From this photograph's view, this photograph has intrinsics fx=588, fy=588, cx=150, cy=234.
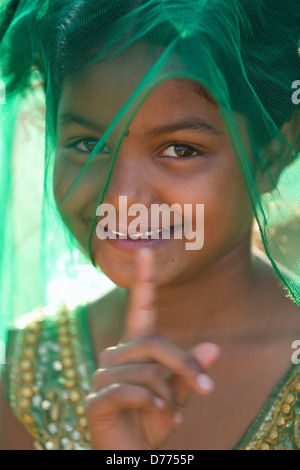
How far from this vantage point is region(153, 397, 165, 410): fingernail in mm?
917

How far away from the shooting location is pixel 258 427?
135cm

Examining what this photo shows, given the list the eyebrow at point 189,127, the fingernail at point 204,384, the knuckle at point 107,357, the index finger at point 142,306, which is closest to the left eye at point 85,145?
the eyebrow at point 189,127

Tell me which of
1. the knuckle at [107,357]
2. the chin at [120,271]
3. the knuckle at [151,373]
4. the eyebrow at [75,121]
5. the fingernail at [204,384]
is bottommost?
the fingernail at [204,384]

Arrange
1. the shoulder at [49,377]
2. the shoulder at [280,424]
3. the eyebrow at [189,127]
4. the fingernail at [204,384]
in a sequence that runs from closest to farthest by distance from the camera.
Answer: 1. the fingernail at [204,384]
2. the eyebrow at [189,127]
3. the shoulder at [280,424]
4. the shoulder at [49,377]

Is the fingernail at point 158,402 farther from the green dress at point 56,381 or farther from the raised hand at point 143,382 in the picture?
the green dress at point 56,381

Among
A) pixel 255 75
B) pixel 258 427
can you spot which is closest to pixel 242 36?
pixel 255 75

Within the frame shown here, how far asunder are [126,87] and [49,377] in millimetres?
855

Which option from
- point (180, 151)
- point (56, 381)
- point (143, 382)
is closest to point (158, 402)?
point (143, 382)

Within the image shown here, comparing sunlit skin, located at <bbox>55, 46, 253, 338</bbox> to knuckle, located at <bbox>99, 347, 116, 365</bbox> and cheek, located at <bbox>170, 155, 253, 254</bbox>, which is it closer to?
cheek, located at <bbox>170, 155, 253, 254</bbox>

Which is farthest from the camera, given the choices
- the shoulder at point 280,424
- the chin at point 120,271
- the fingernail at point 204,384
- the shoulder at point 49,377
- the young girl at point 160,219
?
the shoulder at point 49,377

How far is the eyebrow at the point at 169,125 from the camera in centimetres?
107

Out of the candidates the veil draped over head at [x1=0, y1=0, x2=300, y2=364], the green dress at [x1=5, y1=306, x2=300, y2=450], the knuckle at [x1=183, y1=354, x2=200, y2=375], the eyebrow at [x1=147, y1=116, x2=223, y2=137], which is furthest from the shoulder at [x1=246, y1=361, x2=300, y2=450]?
the eyebrow at [x1=147, y1=116, x2=223, y2=137]

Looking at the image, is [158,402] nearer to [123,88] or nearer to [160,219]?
[160,219]
